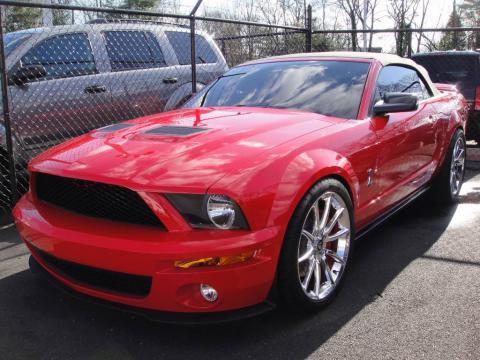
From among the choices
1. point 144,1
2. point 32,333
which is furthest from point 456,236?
point 144,1

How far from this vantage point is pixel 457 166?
526 cm

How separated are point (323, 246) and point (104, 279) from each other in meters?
1.27

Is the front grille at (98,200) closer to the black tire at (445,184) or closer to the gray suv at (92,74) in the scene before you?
the gray suv at (92,74)

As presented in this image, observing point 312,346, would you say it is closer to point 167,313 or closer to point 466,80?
point 167,313

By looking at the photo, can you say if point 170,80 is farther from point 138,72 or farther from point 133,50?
point 133,50

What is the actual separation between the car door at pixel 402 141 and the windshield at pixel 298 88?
0.21 m

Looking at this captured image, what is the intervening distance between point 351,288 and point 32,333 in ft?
6.35

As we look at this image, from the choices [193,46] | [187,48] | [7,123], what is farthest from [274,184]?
[187,48]

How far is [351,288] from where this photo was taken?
10.6ft

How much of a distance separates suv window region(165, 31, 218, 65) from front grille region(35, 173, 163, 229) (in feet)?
13.8

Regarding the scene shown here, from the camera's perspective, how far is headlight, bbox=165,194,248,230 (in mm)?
2414

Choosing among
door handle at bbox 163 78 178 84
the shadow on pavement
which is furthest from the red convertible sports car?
door handle at bbox 163 78 178 84

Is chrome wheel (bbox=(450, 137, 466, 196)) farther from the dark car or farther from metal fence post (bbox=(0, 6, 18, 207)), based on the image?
metal fence post (bbox=(0, 6, 18, 207))

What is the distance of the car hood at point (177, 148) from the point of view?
2.52 metres
